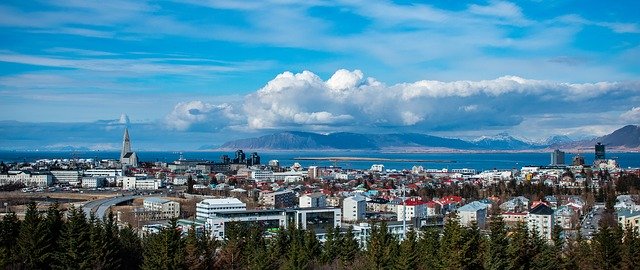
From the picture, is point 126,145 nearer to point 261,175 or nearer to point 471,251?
point 261,175

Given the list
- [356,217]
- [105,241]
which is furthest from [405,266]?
[356,217]

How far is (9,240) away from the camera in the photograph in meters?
12.8

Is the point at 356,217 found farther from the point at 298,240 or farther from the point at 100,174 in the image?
the point at 100,174

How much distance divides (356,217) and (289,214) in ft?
17.7

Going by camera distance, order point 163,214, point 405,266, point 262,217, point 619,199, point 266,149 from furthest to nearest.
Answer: point 266,149, point 619,199, point 163,214, point 262,217, point 405,266

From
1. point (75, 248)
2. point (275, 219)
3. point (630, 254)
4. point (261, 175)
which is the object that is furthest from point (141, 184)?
point (630, 254)

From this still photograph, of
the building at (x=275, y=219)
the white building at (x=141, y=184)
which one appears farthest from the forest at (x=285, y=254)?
the white building at (x=141, y=184)

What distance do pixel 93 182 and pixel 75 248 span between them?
124ft

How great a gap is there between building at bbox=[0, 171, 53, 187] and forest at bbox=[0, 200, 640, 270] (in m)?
35.8

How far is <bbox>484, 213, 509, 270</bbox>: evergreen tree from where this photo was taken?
10875 mm

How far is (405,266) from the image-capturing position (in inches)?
443

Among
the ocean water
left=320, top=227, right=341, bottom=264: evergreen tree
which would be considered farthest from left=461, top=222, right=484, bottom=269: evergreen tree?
the ocean water

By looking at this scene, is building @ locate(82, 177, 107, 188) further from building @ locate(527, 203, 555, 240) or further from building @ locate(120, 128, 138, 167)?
building @ locate(527, 203, 555, 240)

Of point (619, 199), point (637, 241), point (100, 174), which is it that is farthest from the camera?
point (100, 174)
